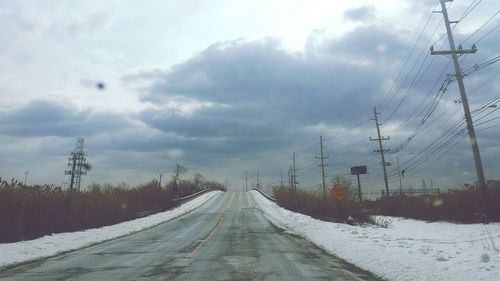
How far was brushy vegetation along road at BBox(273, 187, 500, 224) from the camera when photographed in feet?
87.6

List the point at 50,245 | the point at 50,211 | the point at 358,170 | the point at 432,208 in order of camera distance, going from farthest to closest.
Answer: the point at 358,170 → the point at 432,208 → the point at 50,211 → the point at 50,245

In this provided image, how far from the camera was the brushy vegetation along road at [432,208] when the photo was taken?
2670 centimetres

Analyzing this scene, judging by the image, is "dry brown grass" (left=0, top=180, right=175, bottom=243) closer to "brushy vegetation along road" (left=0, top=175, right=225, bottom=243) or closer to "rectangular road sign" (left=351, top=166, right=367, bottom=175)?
"brushy vegetation along road" (left=0, top=175, right=225, bottom=243)

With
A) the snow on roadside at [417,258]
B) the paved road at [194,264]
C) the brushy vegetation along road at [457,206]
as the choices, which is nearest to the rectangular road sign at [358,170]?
the brushy vegetation along road at [457,206]

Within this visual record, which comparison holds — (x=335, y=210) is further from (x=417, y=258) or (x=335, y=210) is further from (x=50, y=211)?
(x=417, y=258)

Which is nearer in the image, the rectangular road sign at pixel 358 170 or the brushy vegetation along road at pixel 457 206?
the brushy vegetation along road at pixel 457 206

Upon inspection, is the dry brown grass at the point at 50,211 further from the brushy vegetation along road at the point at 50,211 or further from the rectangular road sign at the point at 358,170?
the rectangular road sign at the point at 358,170

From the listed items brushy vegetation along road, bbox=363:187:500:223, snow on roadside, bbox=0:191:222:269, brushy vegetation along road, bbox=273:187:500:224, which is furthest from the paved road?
brushy vegetation along road, bbox=363:187:500:223

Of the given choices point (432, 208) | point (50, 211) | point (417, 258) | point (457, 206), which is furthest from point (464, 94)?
point (50, 211)

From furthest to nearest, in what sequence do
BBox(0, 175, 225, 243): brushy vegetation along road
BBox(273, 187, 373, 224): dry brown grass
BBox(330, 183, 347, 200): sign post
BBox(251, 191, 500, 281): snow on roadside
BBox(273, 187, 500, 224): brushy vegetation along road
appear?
BBox(273, 187, 373, 224): dry brown grass → BBox(273, 187, 500, 224): brushy vegetation along road → BBox(330, 183, 347, 200): sign post → BBox(0, 175, 225, 243): brushy vegetation along road → BBox(251, 191, 500, 281): snow on roadside

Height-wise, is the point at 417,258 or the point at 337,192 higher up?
the point at 337,192

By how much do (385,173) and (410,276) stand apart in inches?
1839

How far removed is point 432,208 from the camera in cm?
3431

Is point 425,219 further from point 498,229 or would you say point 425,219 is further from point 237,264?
point 237,264
